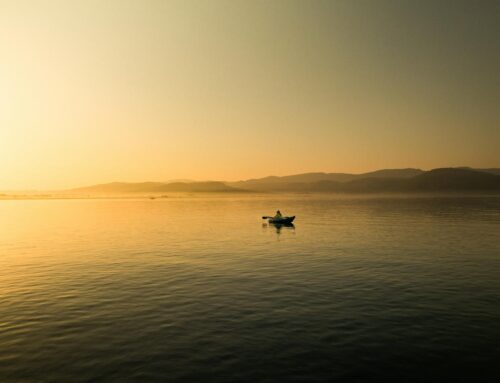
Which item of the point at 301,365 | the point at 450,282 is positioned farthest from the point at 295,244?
the point at 301,365

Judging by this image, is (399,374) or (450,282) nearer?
(399,374)

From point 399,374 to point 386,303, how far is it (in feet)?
32.2

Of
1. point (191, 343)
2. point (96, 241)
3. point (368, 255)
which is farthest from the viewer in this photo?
point (96, 241)

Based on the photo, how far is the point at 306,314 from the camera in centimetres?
2200

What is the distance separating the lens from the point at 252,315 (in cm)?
2198

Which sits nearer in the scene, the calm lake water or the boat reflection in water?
the calm lake water

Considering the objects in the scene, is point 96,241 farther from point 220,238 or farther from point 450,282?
point 450,282

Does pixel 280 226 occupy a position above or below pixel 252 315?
above

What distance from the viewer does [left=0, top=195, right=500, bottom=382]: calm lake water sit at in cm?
1537

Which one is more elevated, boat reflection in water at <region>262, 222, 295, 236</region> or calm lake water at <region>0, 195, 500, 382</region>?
boat reflection in water at <region>262, 222, 295, 236</region>

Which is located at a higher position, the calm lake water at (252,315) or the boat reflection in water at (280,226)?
the boat reflection in water at (280,226)

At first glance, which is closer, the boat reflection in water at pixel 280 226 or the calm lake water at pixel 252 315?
the calm lake water at pixel 252 315

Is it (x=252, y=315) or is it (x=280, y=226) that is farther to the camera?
(x=280, y=226)

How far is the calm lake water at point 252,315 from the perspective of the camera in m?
15.4
